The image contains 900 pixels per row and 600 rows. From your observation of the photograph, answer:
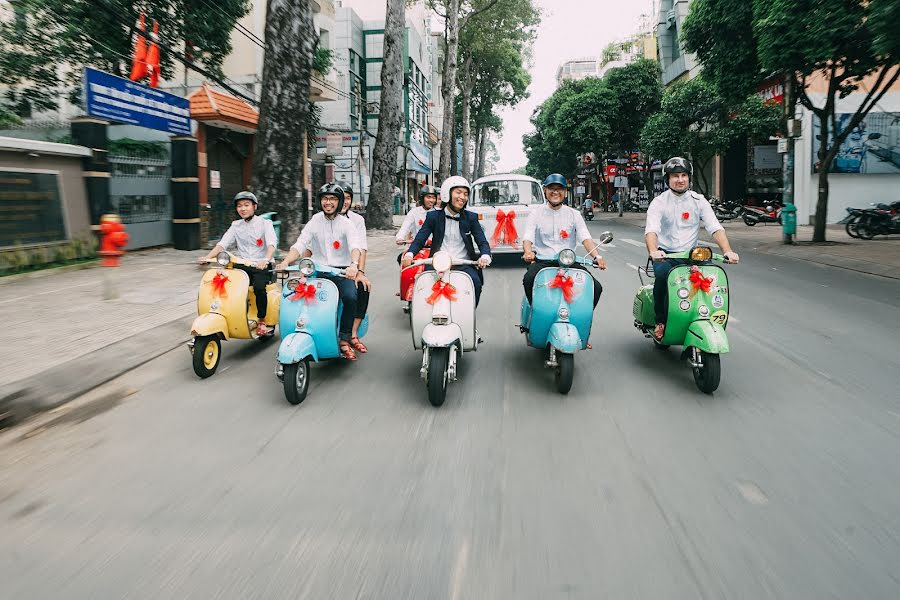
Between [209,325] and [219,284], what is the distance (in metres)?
0.54

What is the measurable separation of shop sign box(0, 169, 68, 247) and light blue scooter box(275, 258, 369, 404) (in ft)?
26.9

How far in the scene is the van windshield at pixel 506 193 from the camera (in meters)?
14.9

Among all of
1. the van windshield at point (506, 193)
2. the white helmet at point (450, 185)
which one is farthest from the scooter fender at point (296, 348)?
the van windshield at point (506, 193)

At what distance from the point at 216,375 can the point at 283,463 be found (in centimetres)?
242

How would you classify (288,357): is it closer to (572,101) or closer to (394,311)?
(394,311)

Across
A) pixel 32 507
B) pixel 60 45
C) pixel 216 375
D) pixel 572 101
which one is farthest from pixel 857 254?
pixel 572 101

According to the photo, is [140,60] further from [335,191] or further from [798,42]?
[798,42]

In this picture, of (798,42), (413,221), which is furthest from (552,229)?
(798,42)

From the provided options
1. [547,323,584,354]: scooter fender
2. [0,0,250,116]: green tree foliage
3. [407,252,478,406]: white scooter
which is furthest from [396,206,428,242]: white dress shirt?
[0,0,250,116]: green tree foliage

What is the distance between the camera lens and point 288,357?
16.7 feet

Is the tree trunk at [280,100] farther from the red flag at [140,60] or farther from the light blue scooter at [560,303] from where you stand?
the light blue scooter at [560,303]

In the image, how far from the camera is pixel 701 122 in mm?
31578

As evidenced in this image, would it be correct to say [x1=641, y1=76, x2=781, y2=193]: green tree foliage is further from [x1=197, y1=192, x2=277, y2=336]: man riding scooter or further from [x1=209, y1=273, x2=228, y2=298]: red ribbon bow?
[x1=209, y1=273, x2=228, y2=298]: red ribbon bow

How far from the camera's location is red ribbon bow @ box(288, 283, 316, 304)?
562 centimetres
